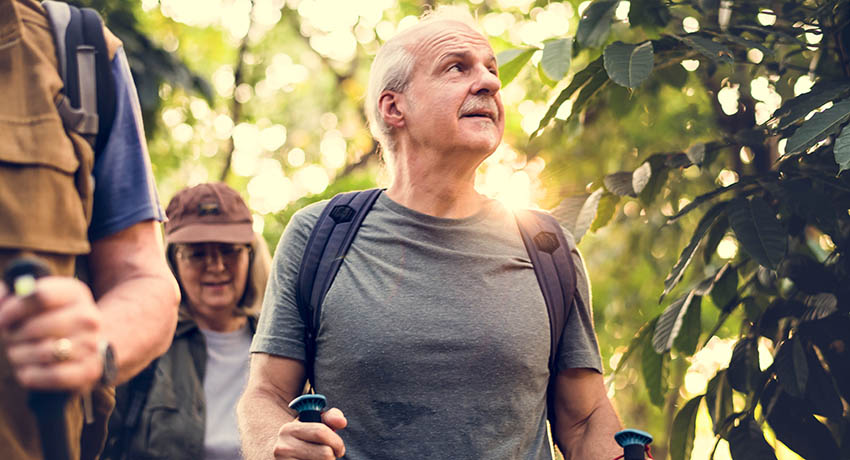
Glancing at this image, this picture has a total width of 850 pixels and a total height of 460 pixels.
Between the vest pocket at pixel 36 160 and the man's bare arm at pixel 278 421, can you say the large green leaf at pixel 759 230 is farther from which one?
the vest pocket at pixel 36 160

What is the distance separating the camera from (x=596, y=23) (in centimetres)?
312

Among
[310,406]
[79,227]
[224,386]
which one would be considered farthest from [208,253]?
[79,227]

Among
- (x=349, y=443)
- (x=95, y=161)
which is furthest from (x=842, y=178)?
(x=95, y=161)

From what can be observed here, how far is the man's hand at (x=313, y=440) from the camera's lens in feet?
7.19

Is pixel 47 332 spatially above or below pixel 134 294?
above

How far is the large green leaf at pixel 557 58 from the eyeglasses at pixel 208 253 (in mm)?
1943

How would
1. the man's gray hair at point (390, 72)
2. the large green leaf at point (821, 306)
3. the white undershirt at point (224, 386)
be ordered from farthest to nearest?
the white undershirt at point (224, 386), the man's gray hair at point (390, 72), the large green leaf at point (821, 306)

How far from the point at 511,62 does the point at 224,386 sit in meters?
1.85

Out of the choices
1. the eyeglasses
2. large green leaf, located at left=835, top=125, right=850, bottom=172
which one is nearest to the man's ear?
large green leaf, located at left=835, top=125, right=850, bottom=172

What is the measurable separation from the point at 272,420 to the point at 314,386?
0.18 metres

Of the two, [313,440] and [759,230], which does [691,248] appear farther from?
[313,440]

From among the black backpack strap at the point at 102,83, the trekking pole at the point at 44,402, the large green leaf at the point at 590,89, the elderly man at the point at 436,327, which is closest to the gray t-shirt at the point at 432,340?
the elderly man at the point at 436,327

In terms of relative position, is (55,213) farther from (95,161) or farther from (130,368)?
(130,368)

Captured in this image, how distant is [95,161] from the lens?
1.74 meters
